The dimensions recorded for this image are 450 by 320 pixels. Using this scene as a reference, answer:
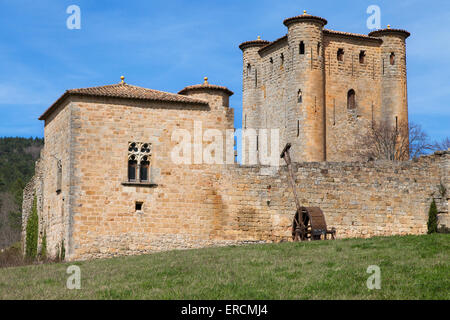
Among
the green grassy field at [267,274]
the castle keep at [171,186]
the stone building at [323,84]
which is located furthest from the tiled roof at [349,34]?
the green grassy field at [267,274]

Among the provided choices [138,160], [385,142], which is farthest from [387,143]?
[138,160]

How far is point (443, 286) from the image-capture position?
543 inches

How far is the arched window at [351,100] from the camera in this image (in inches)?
1906

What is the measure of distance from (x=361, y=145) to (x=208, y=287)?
3433 centimetres

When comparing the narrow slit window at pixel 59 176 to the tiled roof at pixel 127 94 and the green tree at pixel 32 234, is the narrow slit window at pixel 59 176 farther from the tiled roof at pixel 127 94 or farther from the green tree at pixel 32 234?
the green tree at pixel 32 234

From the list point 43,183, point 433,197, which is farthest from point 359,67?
point 43,183

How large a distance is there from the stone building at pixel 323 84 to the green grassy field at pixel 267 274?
25.4 meters

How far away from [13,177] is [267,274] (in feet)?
226

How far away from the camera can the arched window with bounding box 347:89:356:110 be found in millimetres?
48406

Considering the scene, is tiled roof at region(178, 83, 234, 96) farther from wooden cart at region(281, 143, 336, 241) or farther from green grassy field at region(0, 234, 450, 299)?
green grassy field at region(0, 234, 450, 299)

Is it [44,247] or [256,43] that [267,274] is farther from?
[256,43]

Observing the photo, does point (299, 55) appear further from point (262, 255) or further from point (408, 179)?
point (262, 255)

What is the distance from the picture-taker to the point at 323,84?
47031 millimetres

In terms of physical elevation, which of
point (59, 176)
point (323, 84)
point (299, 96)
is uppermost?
point (323, 84)
